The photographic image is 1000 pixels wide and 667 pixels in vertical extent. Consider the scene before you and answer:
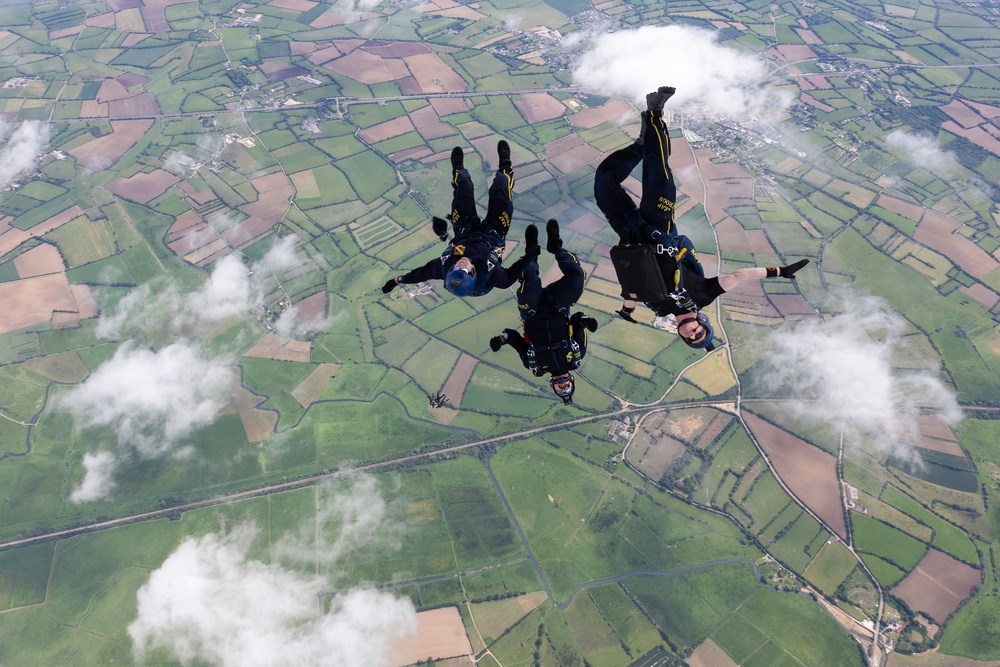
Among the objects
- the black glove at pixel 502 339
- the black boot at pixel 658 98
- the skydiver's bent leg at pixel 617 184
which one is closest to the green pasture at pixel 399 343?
the black glove at pixel 502 339

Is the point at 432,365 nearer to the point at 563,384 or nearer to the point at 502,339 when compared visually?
the point at 563,384

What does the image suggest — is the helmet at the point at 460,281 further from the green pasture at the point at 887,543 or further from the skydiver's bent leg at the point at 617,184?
the green pasture at the point at 887,543

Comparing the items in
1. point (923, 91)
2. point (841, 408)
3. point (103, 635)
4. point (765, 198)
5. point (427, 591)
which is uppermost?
point (923, 91)

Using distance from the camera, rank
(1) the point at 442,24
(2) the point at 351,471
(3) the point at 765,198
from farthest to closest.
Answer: (1) the point at 442,24, (3) the point at 765,198, (2) the point at 351,471

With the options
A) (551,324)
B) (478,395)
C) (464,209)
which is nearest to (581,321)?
(551,324)

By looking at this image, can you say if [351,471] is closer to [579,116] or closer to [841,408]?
[841,408]

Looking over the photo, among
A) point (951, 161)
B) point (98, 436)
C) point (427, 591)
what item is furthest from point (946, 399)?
point (98, 436)
